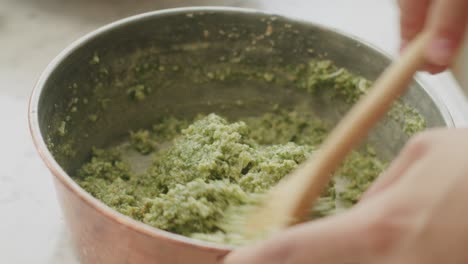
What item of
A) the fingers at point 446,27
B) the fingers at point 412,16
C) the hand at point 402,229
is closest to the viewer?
the hand at point 402,229

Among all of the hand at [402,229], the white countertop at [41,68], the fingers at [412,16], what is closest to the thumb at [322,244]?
the hand at [402,229]

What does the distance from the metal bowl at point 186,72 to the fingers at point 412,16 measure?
173 mm

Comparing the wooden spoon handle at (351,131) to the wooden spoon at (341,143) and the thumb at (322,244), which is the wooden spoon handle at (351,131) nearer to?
the wooden spoon at (341,143)

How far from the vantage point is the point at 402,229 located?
50 cm

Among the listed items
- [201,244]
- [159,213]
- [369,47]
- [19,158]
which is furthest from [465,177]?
[19,158]

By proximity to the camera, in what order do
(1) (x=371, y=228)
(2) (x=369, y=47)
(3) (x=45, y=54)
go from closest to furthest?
(1) (x=371, y=228) → (2) (x=369, y=47) → (3) (x=45, y=54)

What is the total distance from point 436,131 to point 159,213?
45 centimetres

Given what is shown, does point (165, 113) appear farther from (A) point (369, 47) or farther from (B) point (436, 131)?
(B) point (436, 131)

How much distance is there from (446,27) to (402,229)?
0.29 meters

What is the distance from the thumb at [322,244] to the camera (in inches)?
20.0

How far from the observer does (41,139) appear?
0.85 m

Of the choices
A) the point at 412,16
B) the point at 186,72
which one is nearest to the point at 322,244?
the point at 412,16

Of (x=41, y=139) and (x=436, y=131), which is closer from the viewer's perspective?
(x=436, y=131)

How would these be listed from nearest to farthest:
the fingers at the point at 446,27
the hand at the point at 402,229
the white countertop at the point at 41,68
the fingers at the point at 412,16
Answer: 1. the hand at the point at 402,229
2. the fingers at the point at 446,27
3. the fingers at the point at 412,16
4. the white countertop at the point at 41,68
